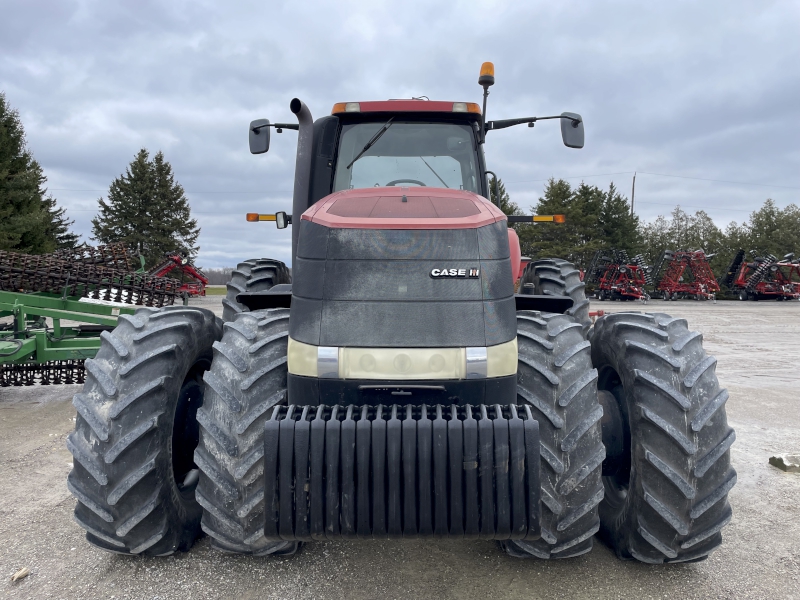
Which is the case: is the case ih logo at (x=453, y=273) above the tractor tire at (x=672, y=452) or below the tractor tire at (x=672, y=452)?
above

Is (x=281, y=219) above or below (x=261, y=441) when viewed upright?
above

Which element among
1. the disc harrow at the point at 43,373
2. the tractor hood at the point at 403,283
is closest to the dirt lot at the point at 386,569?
the tractor hood at the point at 403,283

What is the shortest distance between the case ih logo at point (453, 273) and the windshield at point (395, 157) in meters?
1.38

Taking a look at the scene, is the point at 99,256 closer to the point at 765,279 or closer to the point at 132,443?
the point at 132,443

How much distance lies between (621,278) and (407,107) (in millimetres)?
29828

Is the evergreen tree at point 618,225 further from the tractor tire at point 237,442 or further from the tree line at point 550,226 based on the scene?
the tractor tire at point 237,442

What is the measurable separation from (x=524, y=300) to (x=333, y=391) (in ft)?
5.08

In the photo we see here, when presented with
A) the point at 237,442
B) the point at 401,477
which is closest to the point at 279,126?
the point at 237,442

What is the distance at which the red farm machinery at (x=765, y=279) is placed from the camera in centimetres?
3262

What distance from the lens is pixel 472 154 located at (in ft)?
13.3

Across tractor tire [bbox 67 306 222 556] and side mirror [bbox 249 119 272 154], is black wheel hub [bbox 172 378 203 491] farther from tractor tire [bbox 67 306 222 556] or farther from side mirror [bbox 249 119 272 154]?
side mirror [bbox 249 119 272 154]

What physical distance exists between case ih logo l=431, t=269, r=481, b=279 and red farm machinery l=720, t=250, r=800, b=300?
1447 inches

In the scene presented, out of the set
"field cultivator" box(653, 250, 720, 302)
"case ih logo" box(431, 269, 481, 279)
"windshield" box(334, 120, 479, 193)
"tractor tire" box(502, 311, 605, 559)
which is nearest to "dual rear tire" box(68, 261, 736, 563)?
"tractor tire" box(502, 311, 605, 559)

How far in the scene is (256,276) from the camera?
18.3 feet
